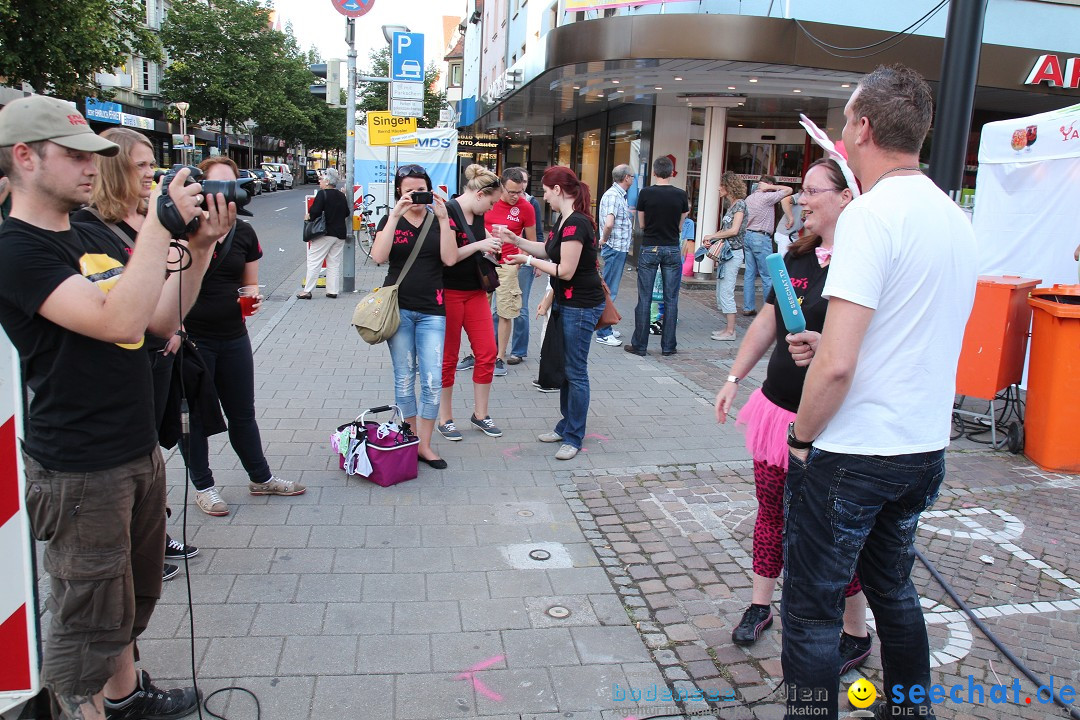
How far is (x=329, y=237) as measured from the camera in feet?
38.1

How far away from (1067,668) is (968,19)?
3.76m

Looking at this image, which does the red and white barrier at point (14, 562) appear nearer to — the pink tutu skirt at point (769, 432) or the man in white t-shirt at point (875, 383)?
the man in white t-shirt at point (875, 383)

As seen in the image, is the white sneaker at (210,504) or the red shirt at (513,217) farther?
the red shirt at (513,217)

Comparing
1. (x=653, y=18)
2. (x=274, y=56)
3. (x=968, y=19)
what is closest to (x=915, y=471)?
(x=968, y=19)

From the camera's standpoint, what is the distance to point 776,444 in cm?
304

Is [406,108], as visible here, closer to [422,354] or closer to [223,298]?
[422,354]

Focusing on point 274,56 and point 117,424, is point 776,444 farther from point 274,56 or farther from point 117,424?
point 274,56

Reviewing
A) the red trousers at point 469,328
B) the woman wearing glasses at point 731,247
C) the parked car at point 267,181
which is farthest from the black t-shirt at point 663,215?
the parked car at point 267,181

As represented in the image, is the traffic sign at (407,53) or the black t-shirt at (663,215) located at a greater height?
the traffic sign at (407,53)

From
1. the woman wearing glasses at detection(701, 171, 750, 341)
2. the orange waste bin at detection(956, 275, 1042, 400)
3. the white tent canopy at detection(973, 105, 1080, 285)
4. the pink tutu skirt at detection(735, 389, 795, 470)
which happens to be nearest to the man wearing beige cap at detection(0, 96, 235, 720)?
the pink tutu skirt at detection(735, 389, 795, 470)

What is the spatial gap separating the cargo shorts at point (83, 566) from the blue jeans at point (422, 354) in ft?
8.97

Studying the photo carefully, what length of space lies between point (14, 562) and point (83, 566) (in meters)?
0.31

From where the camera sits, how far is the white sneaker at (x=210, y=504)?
4352mm

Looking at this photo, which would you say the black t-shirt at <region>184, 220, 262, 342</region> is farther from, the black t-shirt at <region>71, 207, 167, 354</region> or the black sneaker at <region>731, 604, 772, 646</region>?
the black sneaker at <region>731, 604, 772, 646</region>
